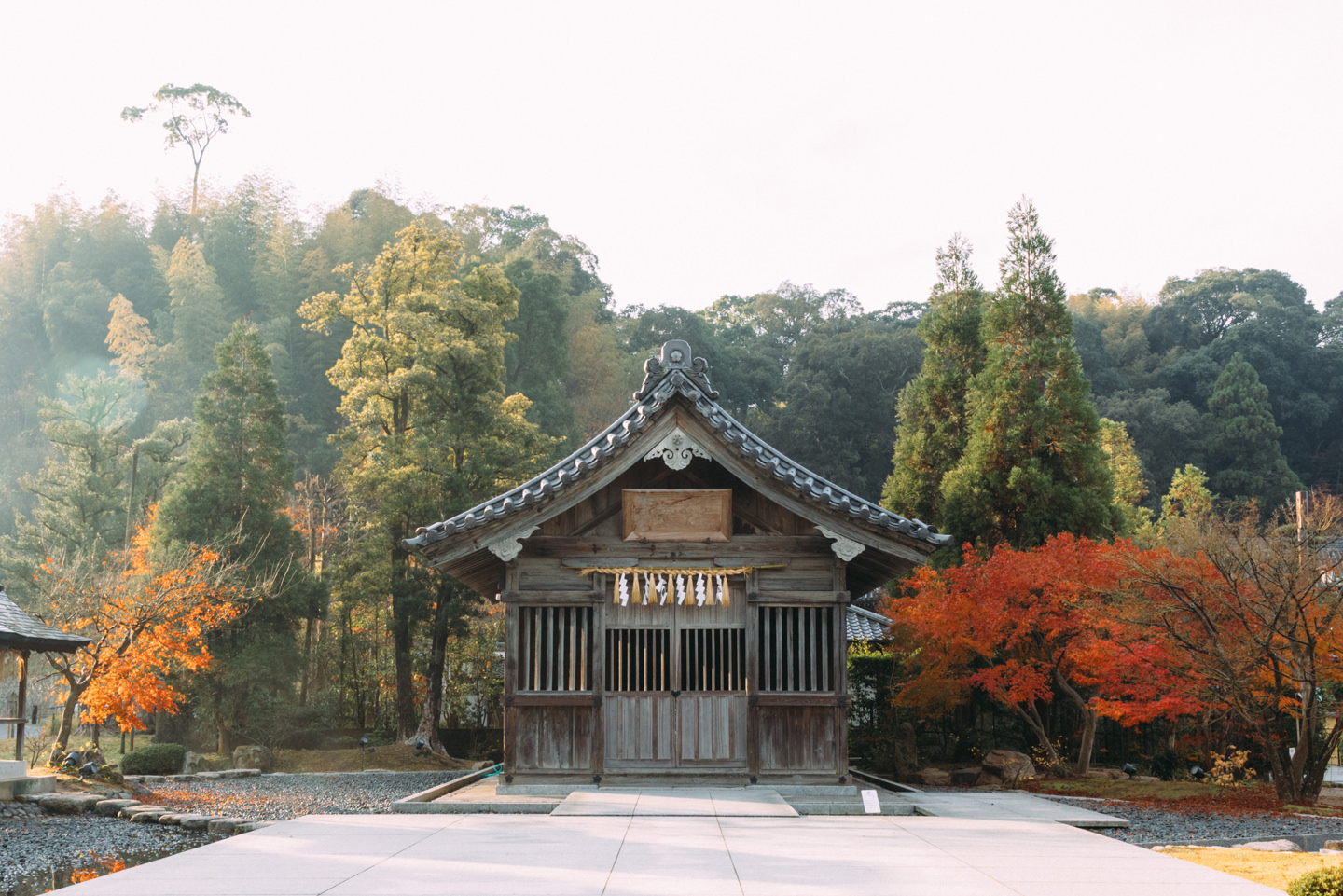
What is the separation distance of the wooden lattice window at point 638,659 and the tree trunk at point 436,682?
13.7m

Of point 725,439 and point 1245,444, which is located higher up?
point 1245,444

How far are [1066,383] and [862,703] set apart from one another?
850cm

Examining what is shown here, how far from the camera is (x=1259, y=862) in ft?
28.1

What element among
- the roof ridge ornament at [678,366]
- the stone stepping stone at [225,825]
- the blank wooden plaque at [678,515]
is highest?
the roof ridge ornament at [678,366]

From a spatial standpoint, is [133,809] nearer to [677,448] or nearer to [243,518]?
[677,448]

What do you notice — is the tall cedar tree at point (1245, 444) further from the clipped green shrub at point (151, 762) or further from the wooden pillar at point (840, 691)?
the clipped green shrub at point (151, 762)

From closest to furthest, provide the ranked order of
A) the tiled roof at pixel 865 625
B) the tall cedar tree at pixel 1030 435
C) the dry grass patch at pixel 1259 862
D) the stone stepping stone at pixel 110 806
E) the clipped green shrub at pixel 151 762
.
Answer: the dry grass patch at pixel 1259 862, the stone stepping stone at pixel 110 806, the clipped green shrub at pixel 151 762, the tall cedar tree at pixel 1030 435, the tiled roof at pixel 865 625

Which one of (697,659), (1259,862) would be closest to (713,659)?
(697,659)

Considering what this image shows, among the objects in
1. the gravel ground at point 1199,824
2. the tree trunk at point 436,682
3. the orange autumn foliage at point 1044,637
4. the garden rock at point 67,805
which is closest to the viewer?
the gravel ground at point 1199,824

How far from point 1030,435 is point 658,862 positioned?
667 inches

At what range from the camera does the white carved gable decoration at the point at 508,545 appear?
1165cm

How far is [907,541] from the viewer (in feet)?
38.3

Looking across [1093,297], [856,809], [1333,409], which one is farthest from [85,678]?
[1093,297]

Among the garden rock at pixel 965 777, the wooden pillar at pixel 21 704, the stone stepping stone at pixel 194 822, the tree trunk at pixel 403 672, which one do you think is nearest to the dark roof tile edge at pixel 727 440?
the stone stepping stone at pixel 194 822
